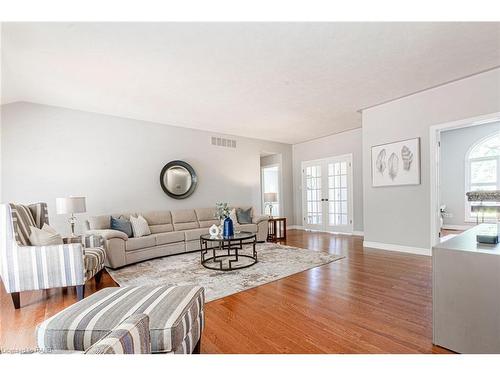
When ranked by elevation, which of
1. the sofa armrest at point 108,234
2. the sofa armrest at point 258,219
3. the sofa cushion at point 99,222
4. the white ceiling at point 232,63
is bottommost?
the sofa armrest at point 258,219

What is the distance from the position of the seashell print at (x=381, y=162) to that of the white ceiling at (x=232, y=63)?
93 centimetres

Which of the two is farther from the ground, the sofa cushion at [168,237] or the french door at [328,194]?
the french door at [328,194]

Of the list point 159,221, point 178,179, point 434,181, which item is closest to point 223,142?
point 178,179

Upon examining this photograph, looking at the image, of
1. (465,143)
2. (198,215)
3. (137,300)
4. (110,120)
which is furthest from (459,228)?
(110,120)

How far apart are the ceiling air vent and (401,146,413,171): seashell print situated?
3734 millimetres

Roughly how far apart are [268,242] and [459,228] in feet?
17.2

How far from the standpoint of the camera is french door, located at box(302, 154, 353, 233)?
242 inches

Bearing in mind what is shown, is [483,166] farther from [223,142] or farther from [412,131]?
[223,142]

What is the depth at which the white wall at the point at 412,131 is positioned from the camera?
10.8 ft

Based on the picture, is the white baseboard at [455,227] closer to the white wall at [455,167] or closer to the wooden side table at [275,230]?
the white wall at [455,167]

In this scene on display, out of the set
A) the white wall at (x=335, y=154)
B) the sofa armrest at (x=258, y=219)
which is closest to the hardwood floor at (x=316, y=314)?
the sofa armrest at (x=258, y=219)

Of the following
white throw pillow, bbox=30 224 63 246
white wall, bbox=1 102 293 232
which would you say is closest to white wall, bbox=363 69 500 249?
white wall, bbox=1 102 293 232

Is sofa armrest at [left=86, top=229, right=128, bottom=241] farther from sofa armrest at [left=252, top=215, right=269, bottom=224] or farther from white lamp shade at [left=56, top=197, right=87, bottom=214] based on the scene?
sofa armrest at [left=252, top=215, right=269, bottom=224]

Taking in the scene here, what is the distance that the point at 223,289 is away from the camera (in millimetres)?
2641
